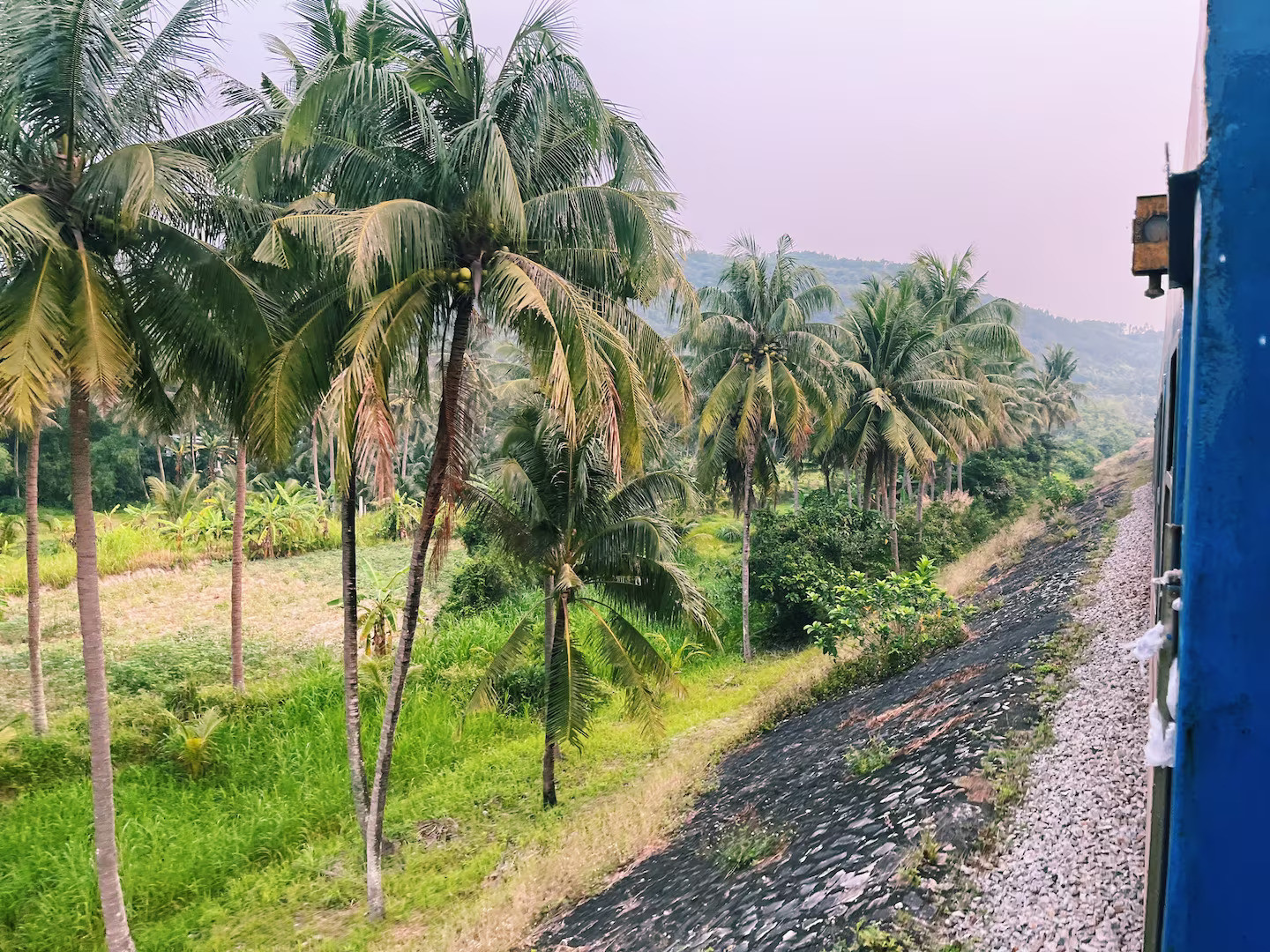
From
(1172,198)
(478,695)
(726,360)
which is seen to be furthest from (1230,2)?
(726,360)

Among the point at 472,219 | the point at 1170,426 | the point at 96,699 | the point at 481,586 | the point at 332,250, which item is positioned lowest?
the point at 481,586

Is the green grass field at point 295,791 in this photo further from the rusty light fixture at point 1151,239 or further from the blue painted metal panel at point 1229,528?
the rusty light fixture at point 1151,239

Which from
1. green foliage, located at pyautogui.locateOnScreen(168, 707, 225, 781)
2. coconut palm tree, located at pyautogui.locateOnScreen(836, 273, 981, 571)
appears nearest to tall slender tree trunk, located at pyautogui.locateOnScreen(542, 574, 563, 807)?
green foliage, located at pyautogui.locateOnScreen(168, 707, 225, 781)

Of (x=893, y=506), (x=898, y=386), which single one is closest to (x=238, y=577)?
(x=898, y=386)

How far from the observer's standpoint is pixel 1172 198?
1381mm

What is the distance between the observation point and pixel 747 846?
6.71 metres

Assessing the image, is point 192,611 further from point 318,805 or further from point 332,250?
point 332,250

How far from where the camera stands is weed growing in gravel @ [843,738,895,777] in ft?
23.2

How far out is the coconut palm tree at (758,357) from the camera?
1501cm

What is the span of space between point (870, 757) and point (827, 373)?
10.5 metres

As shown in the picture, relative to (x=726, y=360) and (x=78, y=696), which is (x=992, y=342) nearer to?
(x=726, y=360)

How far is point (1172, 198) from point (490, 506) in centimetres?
836

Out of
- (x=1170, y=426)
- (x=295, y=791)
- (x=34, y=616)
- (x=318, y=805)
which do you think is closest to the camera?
(x=1170, y=426)

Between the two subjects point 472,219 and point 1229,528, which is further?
point 472,219
